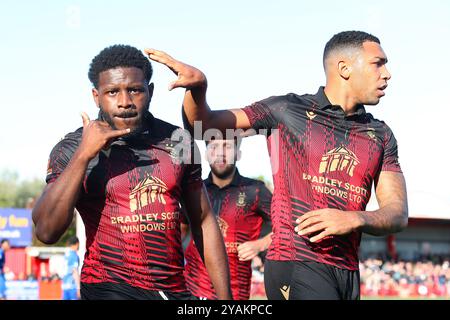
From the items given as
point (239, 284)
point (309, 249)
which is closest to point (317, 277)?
point (309, 249)

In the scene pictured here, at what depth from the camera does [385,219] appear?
6031 mm

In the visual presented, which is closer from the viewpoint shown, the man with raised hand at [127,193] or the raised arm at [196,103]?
the raised arm at [196,103]

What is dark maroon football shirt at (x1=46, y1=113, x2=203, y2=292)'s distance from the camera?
223 inches

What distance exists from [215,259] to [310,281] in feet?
2.58

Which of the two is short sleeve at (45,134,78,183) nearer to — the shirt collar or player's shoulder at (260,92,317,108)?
player's shoulder at (260,92,317,108)

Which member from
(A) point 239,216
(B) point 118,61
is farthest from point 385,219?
(A) point 239,216

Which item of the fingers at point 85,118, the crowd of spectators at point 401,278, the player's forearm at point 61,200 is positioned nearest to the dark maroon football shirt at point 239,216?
the fingers at point 85,118

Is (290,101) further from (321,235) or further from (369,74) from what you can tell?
(321,235)

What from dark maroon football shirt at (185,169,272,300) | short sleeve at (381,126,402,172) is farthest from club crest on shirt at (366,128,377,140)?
dark maroon football shirt at (185,169,272,300)

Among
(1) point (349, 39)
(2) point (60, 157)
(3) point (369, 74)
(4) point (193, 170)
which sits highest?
(1) point (349, 39)

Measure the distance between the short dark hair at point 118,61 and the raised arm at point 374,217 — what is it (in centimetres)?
170

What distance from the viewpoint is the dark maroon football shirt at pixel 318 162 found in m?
6.24

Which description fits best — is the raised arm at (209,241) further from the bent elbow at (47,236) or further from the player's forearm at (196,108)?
the bent elbow at (47,236)
